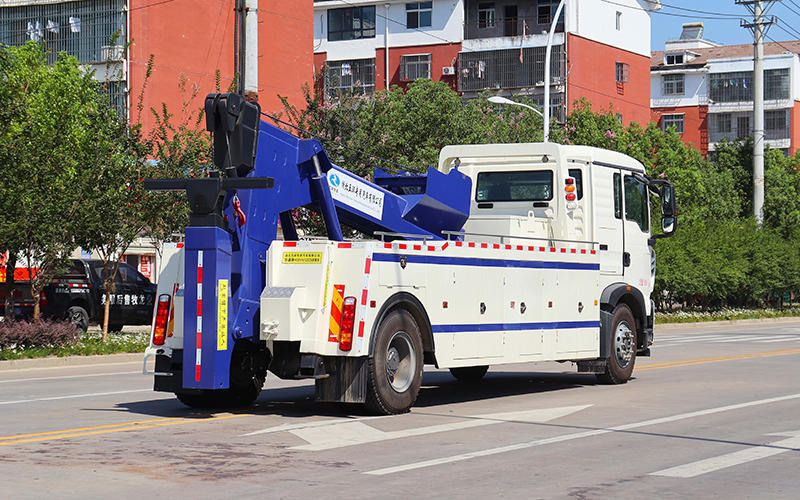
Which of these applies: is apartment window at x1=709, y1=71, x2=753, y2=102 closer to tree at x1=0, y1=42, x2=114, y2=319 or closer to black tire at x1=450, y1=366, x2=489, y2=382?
tree at x1=0, y1=42, x2=114, y2=319

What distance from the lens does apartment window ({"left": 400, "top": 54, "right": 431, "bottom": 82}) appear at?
62.7m

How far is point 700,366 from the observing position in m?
18.6

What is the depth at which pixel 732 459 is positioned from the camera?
880 centimetres

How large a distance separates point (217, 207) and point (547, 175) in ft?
19.2

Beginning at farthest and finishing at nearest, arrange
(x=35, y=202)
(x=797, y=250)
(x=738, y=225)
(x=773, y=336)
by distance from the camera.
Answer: (x=797, y=250)
(x=738, y=225)
(x=773, y=336)
(x=35, y=202)

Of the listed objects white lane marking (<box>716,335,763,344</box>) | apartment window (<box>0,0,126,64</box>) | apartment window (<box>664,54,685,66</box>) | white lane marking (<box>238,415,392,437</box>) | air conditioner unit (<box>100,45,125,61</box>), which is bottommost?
white lane marking (<box>716,335,763,344</box>)

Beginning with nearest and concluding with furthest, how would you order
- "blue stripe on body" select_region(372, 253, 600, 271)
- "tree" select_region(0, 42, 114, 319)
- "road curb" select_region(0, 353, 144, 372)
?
A: "blue stripe on body" select_region(372, 253, 600, 271)
"road curb" select_region(0, 353, 144, 372)
"tree" select_region(0, 42, 114, 319)

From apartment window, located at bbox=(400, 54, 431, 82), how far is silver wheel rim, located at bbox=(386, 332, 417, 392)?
52214 millimetres

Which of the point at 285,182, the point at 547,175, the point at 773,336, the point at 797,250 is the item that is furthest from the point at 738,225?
the point at 285,182

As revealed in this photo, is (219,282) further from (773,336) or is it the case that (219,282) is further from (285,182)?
(773,336)

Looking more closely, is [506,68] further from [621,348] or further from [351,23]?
[621,348]

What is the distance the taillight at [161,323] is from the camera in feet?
37.1

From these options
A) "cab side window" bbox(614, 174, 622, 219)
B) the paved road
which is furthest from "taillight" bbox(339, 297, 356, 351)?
"cab side window" bbox(614, 174, 622, 219)

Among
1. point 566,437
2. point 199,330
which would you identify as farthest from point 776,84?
point 199,330
